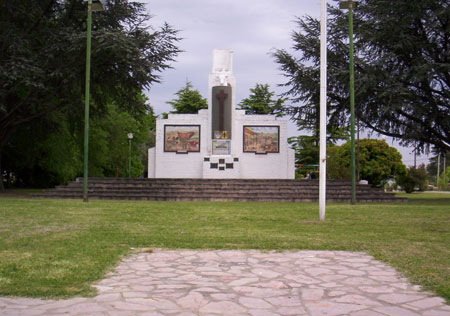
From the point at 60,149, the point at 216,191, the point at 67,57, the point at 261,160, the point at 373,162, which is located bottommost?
the point at 216,191

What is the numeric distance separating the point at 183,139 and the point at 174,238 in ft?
59.9

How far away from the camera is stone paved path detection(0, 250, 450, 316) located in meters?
3.73

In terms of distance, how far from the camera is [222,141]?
25266 mm

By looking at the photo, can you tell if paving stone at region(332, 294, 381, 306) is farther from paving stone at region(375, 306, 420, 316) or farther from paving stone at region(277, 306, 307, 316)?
paving stone at region(277, 306, 307, 316)

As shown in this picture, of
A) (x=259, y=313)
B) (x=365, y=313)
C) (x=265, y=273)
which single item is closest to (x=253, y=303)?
(x=259, y=313)

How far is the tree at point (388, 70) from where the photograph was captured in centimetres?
2062

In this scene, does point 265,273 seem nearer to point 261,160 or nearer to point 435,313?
point 435,313

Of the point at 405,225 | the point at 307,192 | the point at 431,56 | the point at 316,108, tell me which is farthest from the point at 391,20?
the point at 405,225

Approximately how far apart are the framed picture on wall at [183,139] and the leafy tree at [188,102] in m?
32.7

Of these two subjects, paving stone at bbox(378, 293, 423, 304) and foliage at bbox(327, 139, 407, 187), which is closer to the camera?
paving stone at bbox(378, 293, 423, 304)

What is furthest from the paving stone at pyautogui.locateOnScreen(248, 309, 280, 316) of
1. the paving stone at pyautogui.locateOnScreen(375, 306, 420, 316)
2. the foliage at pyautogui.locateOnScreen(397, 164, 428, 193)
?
the foliage at pyautogui.locateOnScreen(397, 164, 428, 193)

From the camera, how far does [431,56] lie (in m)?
21.9

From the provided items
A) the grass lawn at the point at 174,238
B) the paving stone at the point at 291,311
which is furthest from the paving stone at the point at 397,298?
the paving stone at the point at 291,311

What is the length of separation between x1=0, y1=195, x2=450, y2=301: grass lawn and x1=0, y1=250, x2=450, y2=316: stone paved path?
27 centimetres
